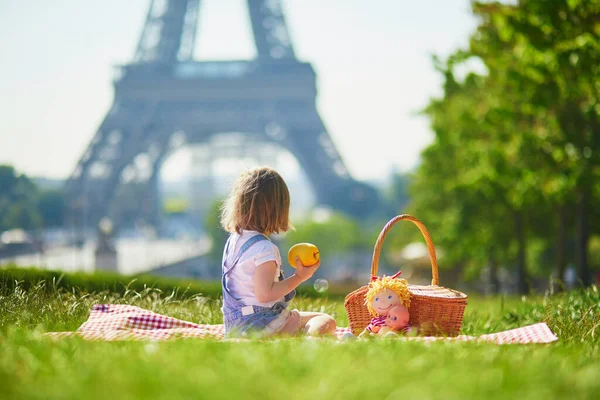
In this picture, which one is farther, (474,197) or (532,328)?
(474,197)

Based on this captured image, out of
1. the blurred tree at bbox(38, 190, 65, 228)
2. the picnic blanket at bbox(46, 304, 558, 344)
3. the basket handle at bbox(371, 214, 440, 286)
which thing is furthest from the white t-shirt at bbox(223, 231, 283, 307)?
the blurred tree at bbox(38, 190, 65, 228)

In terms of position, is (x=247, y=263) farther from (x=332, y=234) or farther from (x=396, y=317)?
(x=332, y=234)

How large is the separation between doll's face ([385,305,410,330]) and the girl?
36cm

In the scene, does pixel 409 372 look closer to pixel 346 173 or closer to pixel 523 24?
pixel 523 24

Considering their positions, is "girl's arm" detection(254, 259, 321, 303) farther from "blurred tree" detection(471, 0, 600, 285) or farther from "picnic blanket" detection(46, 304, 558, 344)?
"blurred tree" detection(471, 0, 600, 285)

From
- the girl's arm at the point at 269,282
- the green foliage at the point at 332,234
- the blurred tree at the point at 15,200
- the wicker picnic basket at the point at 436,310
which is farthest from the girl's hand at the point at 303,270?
the green foliage at the point at 332,234

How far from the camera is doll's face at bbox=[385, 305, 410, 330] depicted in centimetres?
429

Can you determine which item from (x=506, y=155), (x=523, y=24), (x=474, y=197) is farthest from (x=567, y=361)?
(x=474, y=197)

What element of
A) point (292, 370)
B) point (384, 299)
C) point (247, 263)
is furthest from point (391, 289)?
point (292, 370)

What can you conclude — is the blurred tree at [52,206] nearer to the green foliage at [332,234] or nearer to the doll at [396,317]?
the green foliage at [332,234]

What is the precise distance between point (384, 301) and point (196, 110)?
37.1 meters

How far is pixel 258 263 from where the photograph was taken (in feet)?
13.0

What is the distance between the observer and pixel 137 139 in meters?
37.7

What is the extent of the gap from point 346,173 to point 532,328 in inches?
1340
